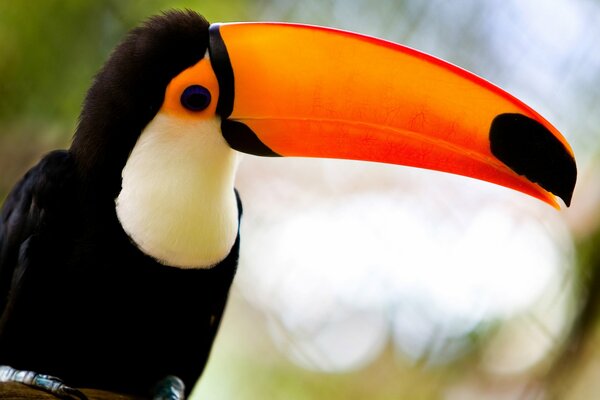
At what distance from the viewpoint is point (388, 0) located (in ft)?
10.9

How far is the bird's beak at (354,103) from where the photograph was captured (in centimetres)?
196

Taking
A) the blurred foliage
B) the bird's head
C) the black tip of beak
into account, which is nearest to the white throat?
the bird's head

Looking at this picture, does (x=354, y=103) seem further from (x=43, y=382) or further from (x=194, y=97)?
(x=43, y=382)

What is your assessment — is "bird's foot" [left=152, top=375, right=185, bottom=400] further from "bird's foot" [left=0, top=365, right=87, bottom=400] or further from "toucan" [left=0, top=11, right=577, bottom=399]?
"bird's foot" [left=0, top=365, right=87, bottom=400]

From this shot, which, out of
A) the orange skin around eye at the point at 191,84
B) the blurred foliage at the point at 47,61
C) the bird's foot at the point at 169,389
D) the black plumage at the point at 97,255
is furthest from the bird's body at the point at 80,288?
the blurred foliage at the point at 47,61

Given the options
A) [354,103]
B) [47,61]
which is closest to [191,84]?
[354,103]

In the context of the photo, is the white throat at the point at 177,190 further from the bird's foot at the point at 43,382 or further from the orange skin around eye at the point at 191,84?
the bird's foot at the point at 43,382

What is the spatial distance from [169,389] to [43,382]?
1.56 feet

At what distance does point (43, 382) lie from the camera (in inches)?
73.9

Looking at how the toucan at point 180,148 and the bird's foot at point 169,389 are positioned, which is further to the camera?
the bird's foot at point 169,389

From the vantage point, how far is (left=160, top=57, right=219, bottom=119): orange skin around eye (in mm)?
1980

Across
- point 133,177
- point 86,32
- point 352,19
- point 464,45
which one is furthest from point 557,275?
point 86,32

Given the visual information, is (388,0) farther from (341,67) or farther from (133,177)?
(133,177)

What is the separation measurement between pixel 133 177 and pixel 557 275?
1.68 m
